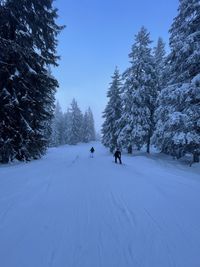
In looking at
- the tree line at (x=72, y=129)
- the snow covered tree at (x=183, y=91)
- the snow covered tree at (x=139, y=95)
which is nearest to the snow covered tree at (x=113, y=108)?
the snow covered tree at (x=139, y=95)

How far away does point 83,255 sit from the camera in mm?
3270

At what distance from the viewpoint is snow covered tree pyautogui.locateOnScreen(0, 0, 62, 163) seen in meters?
12.2

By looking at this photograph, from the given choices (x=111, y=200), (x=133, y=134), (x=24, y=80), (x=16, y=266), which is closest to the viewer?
(x=16, y=266)

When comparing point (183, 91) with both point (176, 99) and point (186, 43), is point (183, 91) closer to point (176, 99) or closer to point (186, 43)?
point (176, 99)

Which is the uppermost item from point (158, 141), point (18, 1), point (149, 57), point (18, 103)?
point (149, 57)

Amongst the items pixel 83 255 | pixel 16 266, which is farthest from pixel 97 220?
pixel 16 266

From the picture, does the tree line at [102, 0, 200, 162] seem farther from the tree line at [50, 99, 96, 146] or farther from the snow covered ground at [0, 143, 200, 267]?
the tree line at [50, 99, 96, 146]

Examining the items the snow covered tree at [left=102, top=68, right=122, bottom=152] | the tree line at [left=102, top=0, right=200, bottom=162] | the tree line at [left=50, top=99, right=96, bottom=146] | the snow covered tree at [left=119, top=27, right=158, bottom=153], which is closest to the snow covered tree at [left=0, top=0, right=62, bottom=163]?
the tree line at [left=102, top=0, right=200, bottom=162]

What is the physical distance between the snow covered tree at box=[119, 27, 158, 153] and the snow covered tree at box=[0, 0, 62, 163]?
35.0ft

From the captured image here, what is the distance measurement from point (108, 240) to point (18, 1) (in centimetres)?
1477

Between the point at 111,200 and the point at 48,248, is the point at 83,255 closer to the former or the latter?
the point at 48,248

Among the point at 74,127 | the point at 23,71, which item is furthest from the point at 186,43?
the point at 74,127

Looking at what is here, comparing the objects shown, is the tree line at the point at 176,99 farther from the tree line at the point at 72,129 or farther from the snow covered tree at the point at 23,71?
the tree line at the point at 72,129

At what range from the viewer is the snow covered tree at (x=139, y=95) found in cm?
2241
